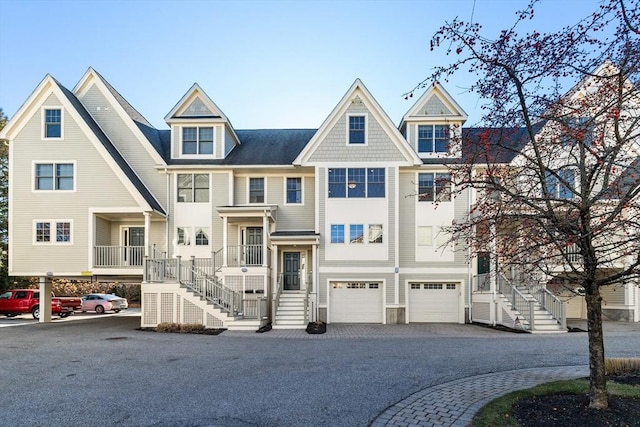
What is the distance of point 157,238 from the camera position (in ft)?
68.0

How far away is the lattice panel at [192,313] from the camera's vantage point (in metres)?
17.4

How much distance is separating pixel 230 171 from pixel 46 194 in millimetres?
8262

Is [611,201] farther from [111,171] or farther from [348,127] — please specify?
[111,171]

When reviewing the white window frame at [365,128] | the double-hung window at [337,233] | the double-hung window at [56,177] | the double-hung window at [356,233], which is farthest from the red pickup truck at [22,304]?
the white window frame at [365,128]

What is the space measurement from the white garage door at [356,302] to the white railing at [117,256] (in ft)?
29.6

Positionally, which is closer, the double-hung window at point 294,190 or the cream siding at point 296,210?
the cream siding at point 296,210

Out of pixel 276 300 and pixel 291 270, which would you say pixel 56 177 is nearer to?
pixel 276 300

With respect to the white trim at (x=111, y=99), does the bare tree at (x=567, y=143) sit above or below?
Answer: below

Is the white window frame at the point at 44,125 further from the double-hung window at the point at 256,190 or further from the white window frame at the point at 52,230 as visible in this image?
the double-hung window at the point at 256,190

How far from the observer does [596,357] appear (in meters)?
6.53

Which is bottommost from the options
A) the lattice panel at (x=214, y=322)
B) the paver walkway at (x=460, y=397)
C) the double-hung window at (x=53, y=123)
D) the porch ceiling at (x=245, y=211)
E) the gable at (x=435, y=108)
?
the lattice panel at (x=214, y=322)

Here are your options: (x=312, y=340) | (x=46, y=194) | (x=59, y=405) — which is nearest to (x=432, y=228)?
(x=312, y=340)

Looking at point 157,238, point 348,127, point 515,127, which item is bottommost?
point 157,238

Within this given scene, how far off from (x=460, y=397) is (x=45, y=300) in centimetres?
2137
